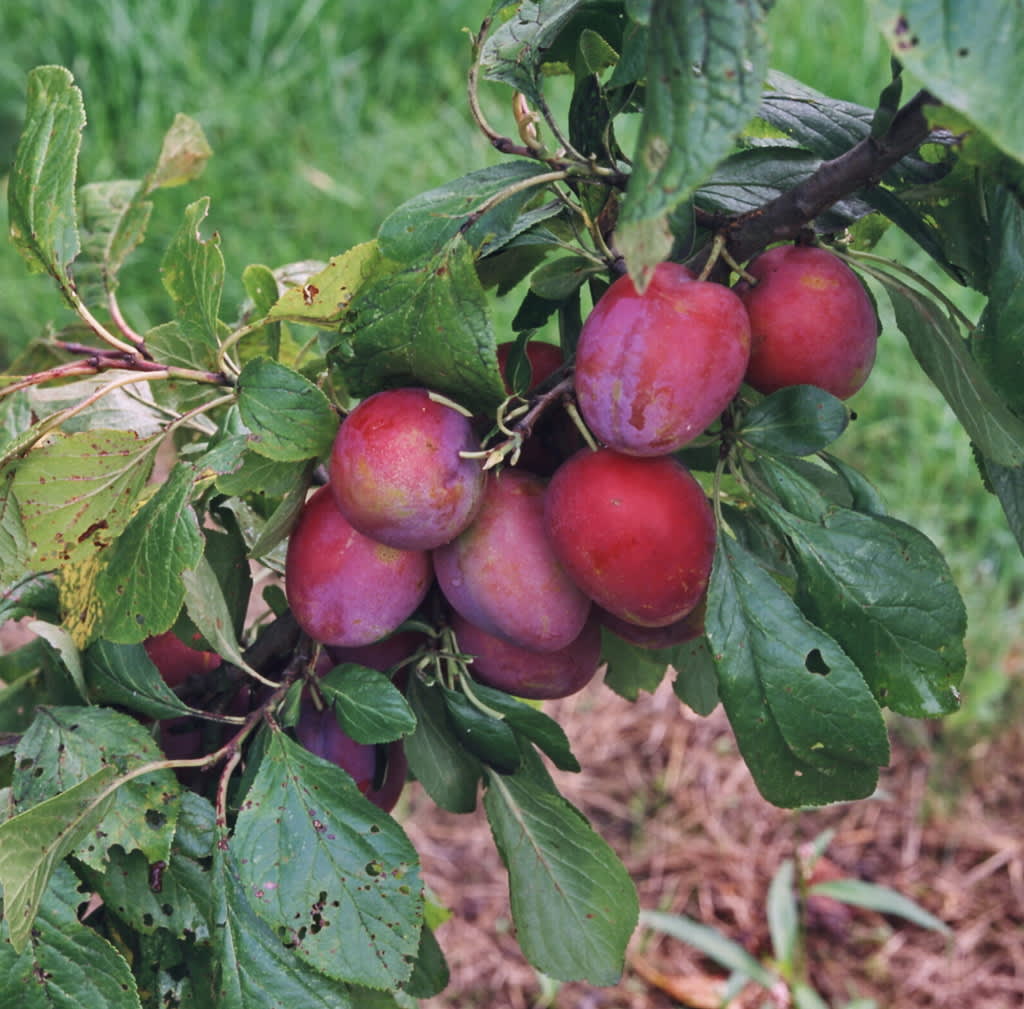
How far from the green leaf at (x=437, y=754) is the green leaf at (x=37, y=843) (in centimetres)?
18

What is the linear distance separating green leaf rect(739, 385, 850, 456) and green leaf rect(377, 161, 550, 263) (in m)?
0.16

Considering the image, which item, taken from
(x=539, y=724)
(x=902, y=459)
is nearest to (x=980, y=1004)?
(x=902, y=459)

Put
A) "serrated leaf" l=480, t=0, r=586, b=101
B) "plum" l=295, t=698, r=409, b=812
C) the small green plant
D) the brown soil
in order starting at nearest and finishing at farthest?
"serrated leaf" l=480, t=0, r=586, b=101 < "plum" l=295, t=698, r=409, b=812 < the small green plant < the brown soil

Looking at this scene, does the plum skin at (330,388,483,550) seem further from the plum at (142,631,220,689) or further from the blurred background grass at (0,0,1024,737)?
the blurred background grass at (0,0,1024,737)

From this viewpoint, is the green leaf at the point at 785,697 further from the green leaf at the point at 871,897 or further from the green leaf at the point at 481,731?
the green leaf at the point at 871,897

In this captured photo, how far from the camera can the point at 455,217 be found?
580 millimetres

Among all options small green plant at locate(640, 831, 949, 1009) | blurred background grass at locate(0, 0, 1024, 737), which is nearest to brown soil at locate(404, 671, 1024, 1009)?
small green plant at locate(640, 831, 949, 1009)

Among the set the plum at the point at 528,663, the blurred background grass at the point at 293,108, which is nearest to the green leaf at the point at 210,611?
the plum at the point at 528,663

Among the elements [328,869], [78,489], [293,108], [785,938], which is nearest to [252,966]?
[328,869]

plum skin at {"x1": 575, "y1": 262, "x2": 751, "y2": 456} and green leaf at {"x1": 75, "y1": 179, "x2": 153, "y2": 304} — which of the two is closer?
plum skin at {"x1": 575, "y1": 262, "x2": 751, "y2": 456}

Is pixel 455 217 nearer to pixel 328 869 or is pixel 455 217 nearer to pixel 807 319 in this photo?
pixel 807 319

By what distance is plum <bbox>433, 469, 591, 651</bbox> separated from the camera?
622 millimetres

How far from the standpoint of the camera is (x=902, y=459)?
2277 millimetres

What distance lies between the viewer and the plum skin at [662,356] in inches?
21.4
